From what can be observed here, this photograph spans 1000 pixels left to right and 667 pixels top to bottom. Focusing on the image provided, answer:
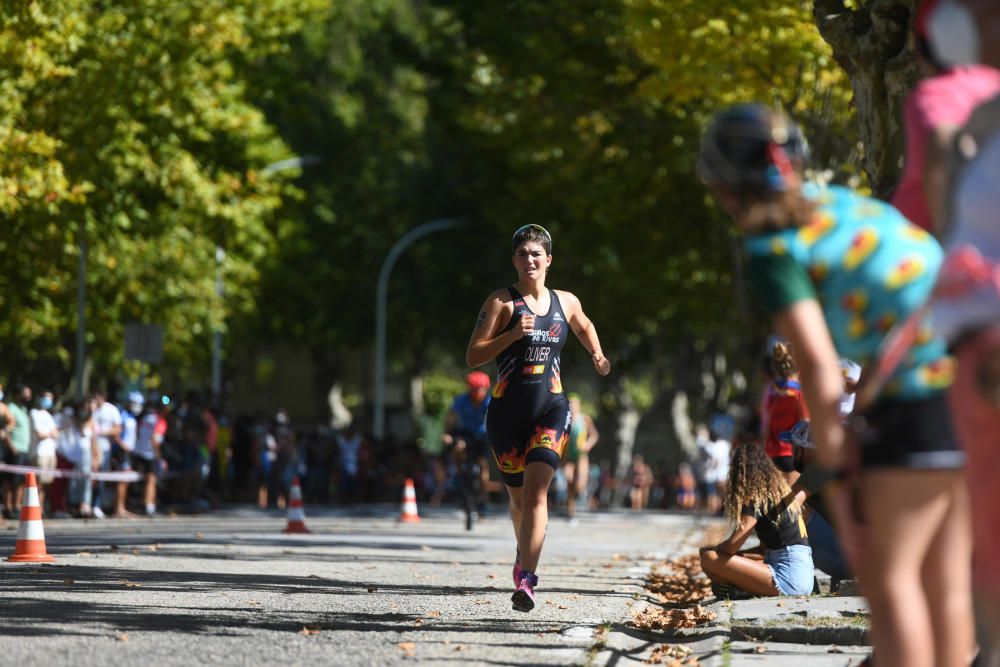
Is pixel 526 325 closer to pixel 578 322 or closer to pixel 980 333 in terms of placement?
pixel 578 322

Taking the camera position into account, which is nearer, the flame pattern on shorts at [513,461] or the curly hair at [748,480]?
the flame pattern on shorts at [513,461]

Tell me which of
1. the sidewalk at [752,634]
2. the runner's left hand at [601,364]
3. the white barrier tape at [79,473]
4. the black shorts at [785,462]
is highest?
the runner's left hand at [601,364]

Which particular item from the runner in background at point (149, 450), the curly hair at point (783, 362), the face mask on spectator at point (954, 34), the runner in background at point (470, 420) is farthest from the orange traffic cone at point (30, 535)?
the runner in background at point (149, 450)

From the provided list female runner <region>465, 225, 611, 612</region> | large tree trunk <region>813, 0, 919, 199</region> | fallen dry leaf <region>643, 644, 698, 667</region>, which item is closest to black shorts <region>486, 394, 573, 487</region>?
female runner <region>465, 225, 611, 612</region>

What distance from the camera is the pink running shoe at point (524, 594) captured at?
29.8ft

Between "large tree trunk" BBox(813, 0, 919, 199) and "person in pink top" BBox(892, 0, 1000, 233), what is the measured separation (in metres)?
6.73

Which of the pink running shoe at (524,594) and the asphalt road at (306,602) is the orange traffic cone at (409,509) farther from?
the pink running shoe at (524,594)

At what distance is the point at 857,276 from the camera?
4.61m

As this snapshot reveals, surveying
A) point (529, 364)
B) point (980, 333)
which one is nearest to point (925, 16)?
point (980, 333)

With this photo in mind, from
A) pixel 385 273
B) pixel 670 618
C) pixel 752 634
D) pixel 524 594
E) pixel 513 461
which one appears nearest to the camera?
pixel 752 634

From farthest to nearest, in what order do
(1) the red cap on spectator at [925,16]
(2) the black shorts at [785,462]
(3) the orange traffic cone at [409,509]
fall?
1. (3) the orange traffic cone at [409,509]
2. (2) the black shorts at [785,462]
3. (1) the red cap on spectator at [925,16]

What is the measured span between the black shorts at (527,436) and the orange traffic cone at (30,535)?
407 centimetres

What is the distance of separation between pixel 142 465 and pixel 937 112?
21702 mm

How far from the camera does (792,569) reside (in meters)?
10.8
